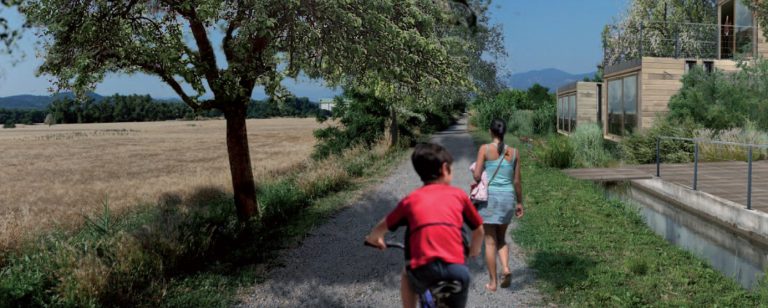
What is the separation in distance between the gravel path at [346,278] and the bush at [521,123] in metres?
26.1

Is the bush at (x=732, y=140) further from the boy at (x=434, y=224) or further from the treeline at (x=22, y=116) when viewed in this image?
the treeline at (x=22, y=116)

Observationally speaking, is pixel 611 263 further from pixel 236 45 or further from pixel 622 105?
pixel 622 105

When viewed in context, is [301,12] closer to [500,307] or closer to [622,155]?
[500,307]

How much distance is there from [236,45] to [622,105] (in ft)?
51.7

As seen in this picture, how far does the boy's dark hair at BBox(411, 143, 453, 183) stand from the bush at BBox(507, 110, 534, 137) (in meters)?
31.0

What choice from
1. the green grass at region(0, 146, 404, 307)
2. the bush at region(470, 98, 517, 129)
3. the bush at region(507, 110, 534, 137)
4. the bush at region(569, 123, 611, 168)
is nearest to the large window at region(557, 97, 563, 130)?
the bush at region(507, 110, 534, 137)

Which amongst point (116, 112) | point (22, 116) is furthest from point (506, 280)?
point (22, 116)

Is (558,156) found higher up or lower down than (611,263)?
higher up

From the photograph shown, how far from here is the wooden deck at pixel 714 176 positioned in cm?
1089

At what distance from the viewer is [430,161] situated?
3082 millimetres

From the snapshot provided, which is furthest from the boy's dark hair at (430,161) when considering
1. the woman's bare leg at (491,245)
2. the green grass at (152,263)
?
the green grass at (152,263)

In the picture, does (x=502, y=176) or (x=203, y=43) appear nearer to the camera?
(x=502, y=176)

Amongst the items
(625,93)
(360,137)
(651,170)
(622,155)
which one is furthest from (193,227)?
(360,137)

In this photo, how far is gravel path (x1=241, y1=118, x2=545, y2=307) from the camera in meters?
5.76
